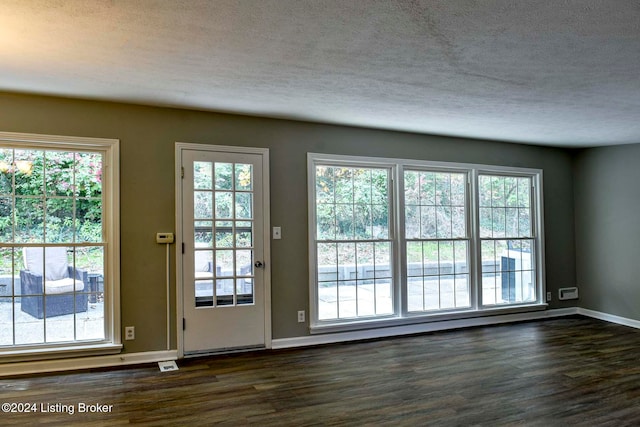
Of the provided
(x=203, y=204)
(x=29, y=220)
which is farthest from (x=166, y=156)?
(x=29, y=220)

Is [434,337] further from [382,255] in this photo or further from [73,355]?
[73,355]

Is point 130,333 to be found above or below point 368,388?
above

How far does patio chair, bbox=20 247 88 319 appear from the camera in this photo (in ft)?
12.8

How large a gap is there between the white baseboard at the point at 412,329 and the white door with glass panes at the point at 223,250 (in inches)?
15.7

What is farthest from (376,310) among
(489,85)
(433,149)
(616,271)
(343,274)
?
(616,271)

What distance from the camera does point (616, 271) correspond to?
615 centimetres

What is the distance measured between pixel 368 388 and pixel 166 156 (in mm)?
2731

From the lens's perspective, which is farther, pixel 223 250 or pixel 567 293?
pixel 567 293

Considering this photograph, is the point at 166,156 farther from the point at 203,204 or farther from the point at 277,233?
the point at 277,233

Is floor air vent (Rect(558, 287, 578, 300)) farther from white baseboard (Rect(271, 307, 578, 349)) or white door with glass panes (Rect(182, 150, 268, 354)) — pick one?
white door with glass panes (Rect(182, 150, 268, 354))

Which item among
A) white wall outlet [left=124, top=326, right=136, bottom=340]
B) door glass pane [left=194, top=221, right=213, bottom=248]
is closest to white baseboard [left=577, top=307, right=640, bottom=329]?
door glass pane [left=194, top=221, right=213, bottom=248]

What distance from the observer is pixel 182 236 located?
14.2ft

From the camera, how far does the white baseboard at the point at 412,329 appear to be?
4.76 meters

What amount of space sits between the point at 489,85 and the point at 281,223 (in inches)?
92.7
